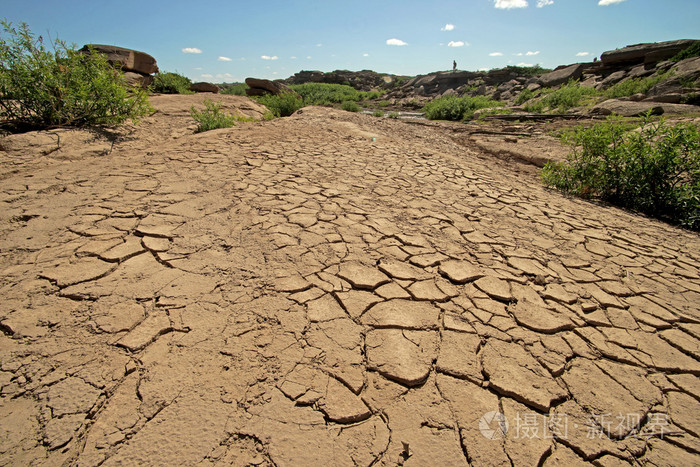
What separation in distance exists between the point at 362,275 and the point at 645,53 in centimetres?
2190

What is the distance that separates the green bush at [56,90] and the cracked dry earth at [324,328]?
2.74ft

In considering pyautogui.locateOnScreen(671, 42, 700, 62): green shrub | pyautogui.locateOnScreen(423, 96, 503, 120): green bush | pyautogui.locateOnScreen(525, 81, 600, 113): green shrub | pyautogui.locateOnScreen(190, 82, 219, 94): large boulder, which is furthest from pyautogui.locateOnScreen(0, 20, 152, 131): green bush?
pyautogui.locateOnScreen(671, 42, 700, 62): green shrub

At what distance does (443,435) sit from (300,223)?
5.70 feet

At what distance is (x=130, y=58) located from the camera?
8867mm

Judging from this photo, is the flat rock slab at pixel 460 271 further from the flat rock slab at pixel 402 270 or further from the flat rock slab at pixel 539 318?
the flat rock slab at pixel 539 318

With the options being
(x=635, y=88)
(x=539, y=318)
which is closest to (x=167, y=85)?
(x=539, y=318)

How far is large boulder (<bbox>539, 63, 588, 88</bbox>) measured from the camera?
707 inches

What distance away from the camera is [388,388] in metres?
1.29

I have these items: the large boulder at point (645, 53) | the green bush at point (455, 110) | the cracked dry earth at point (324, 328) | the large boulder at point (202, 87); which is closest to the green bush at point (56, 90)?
the cracked dry earth at point (324, 328)

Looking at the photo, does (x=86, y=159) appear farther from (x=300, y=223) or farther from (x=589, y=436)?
(x=589, y=436)

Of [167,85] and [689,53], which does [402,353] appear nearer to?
[167,85]

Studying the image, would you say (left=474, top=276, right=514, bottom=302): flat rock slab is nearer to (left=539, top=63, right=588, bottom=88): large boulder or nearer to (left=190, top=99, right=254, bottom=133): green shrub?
(left=190, top=99, right=254, bottom=133): green shrub

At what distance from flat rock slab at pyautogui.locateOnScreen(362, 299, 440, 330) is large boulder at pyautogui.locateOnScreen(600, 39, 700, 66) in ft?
66.6

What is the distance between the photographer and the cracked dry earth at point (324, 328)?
110cm
